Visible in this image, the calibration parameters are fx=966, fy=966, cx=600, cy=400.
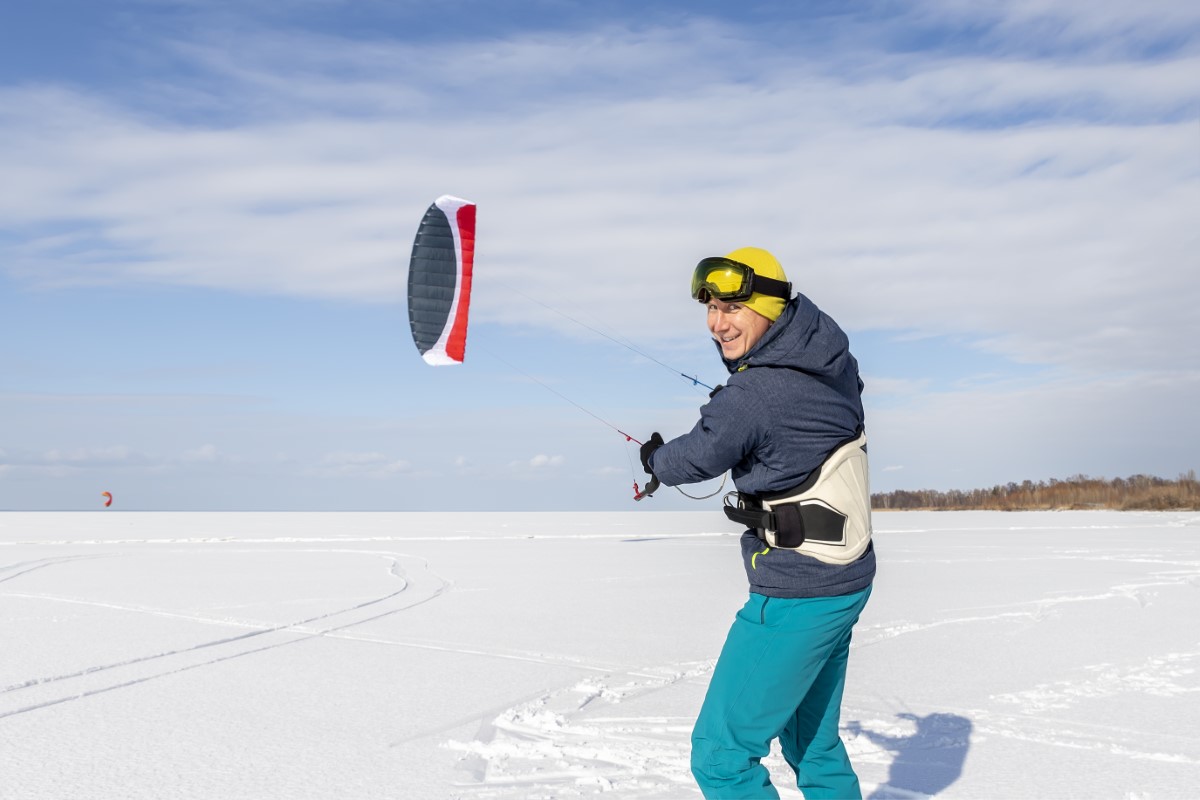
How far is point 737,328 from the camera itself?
8.44 feet

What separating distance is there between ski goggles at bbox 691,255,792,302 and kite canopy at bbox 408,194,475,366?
6.48 metres

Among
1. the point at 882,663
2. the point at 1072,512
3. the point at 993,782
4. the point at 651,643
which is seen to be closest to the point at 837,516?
the point at 993,782

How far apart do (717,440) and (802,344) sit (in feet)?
1.08

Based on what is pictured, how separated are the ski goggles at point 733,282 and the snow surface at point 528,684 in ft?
6.44

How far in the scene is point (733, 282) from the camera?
250cm

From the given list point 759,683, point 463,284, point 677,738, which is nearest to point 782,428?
point 759,683

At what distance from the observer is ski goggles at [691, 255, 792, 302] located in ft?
8.18

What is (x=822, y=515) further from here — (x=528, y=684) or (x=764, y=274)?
(x=528, y=684)

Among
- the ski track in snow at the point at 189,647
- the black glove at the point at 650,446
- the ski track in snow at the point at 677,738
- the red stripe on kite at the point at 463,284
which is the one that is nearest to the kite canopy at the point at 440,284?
the red stripe on kite at the point at 463,284

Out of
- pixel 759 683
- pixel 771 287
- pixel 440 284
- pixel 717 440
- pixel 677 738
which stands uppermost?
pixel 440 284

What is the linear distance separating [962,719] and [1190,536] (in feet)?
51.1

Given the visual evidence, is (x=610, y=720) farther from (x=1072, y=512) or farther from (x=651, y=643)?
(x=1072, y=512)

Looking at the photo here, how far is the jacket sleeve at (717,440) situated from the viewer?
7.84 ft

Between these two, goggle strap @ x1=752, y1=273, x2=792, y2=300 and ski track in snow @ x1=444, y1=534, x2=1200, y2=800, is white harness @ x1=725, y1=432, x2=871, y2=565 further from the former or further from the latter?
ski track in snow @ x1=444, y1=534, x2=1200, y2=800
